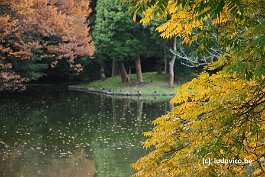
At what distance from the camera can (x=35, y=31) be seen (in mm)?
24078

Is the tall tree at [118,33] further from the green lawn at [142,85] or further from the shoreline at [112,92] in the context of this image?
the shoreline at [112,92]

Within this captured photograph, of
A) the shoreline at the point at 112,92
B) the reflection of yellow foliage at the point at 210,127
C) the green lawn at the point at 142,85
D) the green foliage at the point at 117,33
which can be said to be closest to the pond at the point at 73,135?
the shoreline at the point at 112,92

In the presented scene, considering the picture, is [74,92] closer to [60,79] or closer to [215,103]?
[60,79]

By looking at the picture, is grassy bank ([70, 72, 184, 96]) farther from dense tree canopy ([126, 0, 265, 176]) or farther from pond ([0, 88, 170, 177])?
dense tree canopy ([126, 0, 265, 176])

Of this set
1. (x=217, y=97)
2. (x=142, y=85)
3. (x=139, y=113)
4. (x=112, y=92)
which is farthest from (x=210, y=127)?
(x=142, y=85)

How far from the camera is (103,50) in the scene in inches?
1332

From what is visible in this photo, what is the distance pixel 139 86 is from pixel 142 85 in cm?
32

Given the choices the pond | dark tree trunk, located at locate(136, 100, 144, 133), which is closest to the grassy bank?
the pond

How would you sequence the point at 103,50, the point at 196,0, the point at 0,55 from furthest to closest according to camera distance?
the point at 103,50
the point at 0,55
the point at 196,0

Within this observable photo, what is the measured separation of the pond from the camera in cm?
1208

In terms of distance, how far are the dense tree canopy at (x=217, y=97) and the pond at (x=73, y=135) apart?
6.72m

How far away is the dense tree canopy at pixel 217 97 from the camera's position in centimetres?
369

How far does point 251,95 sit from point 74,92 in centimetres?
3016

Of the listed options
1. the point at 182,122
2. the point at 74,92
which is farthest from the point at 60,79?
the point at 182,122
